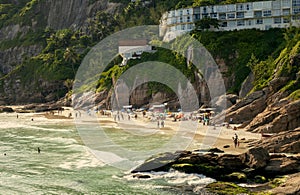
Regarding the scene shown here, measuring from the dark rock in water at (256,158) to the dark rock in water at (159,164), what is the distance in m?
6.42

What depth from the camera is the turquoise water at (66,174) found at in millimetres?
34562

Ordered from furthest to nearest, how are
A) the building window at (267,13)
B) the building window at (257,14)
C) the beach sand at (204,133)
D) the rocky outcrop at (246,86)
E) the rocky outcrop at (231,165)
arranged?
the building window at (257,14) → the building window at (267,13) → the rocky outcrop at (246,86) → the beach sand at (204,133) → the rocky outcrop at (231,165)

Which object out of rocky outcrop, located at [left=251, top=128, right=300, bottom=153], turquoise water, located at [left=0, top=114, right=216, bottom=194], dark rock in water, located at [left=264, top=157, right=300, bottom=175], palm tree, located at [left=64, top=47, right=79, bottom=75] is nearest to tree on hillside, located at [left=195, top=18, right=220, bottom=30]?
turquoise water, located at [left=0, top=114, right=216, bottom=194]

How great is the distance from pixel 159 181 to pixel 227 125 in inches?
945

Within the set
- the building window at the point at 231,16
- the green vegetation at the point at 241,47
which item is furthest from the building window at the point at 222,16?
the green vegetation at the point at 241,47

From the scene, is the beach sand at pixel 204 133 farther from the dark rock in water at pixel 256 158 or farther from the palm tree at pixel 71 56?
the palm tree at pixel 71 56

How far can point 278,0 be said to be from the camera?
78500 mm

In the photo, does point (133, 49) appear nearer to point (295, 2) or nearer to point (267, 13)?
point (267, 13)

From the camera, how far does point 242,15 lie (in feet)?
272

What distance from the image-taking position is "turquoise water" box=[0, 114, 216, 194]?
1361 inches

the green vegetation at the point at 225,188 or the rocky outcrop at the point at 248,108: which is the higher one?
the rocky outcrop at the point at 248,108

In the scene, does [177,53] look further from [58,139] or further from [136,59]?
[58,139]

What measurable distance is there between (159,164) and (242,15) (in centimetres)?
5261

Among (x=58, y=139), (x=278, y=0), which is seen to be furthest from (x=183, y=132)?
(x=278, y=0)
